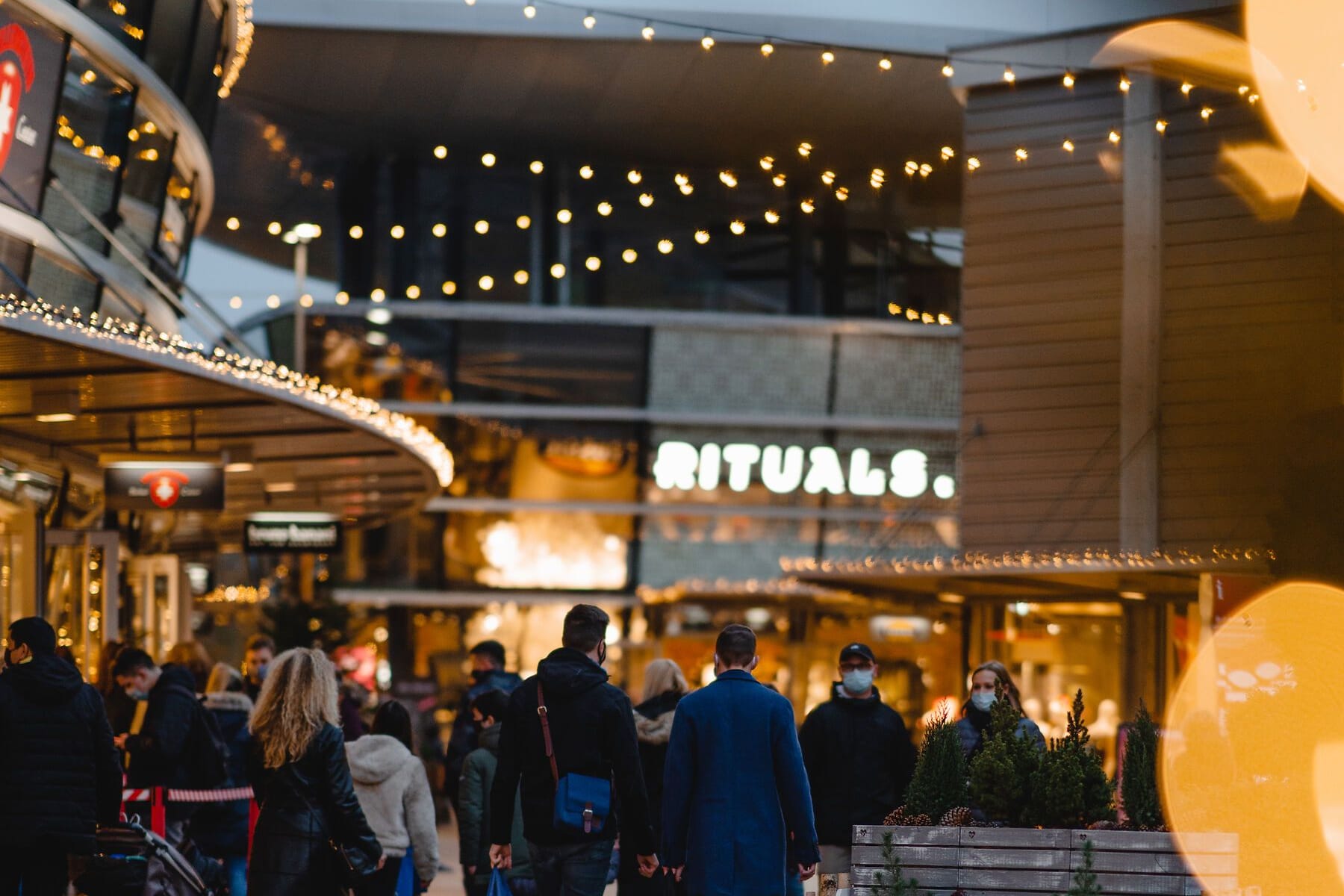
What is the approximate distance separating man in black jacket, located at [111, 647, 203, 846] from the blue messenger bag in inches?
159

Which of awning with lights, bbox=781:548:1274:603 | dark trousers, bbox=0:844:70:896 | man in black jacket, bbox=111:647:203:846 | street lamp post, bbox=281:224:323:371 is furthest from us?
street lamp post, bbox=281:224:323:371

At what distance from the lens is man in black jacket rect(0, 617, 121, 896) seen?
8.36m

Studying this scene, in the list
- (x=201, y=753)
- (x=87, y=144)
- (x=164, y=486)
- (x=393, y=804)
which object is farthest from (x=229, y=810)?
(x=87, y=144)

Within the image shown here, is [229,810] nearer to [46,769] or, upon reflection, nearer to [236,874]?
[236,874]

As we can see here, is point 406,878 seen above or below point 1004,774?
below

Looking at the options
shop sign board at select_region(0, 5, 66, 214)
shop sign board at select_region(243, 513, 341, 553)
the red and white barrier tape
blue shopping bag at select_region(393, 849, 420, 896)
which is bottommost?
blue shopping bag at select_region(393, 849, 420, 896)

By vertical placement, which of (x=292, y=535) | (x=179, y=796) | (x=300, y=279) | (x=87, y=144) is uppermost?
(x=300, y=279)

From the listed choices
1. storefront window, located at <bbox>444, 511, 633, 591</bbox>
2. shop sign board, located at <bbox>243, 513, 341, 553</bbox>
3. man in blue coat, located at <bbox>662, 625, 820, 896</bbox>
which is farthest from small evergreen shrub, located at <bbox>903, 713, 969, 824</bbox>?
storefront window, located at <bbox>444, 511, 633, 591</bbox>

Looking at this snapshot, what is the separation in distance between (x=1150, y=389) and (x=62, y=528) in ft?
33.4

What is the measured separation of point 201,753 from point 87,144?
662cm

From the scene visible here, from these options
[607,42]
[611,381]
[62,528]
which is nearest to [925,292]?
[611,381]

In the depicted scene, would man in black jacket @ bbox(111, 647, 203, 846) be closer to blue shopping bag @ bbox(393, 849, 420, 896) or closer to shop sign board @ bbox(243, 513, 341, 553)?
blue shopping bag @ bbox(393, 849, 420, 896)

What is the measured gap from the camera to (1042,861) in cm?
791

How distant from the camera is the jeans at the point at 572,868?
7781 millimetres
